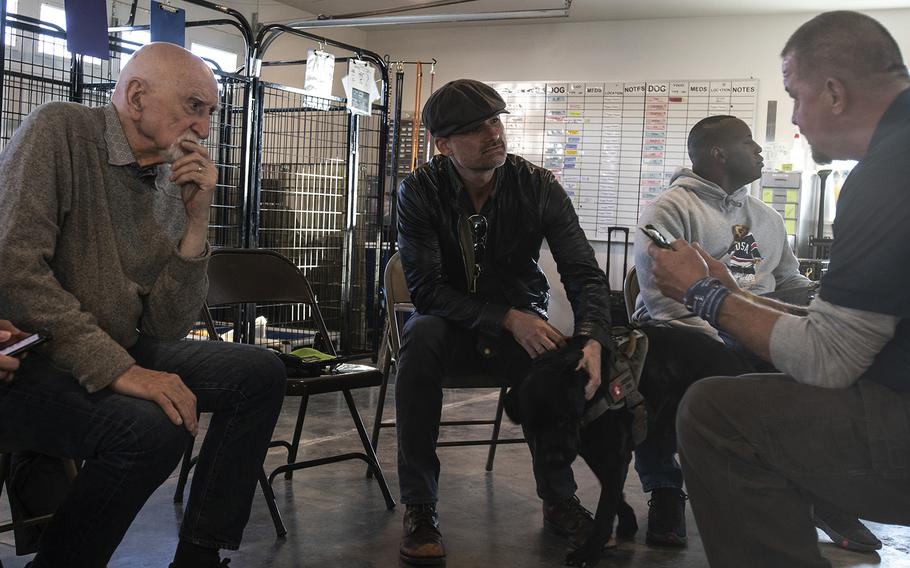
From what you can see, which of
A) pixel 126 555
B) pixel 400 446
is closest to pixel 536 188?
pixel 400 446

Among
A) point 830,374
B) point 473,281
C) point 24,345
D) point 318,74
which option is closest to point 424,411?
point 473,281

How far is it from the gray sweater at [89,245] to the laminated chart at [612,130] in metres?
6.23

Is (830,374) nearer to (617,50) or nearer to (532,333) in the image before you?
(532,333)

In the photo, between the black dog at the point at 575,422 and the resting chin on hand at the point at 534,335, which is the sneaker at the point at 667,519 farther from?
the resting chin on hand at the point at 534,335

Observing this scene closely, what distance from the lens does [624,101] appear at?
7852mm

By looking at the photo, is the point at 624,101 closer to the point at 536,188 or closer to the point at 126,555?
the point at 536,188

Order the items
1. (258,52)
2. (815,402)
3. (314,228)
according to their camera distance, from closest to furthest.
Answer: (815,402), (258,52), (314,228)

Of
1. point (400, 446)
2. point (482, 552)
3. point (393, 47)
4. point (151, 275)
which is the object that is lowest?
point (482, 552)

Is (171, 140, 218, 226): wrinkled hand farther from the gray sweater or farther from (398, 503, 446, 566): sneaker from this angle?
(398, 503, 446, 566): sneaker

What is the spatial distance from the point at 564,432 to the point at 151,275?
1.14m

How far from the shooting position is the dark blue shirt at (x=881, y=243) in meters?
1.41

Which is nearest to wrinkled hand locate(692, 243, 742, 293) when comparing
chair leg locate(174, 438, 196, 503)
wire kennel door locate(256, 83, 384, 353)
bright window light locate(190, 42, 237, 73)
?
chair leg locate(174, 438, 196, 503)

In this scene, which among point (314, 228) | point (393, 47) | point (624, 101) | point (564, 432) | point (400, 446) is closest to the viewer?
point (564, 432)

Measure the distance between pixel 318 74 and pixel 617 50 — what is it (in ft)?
11.2
